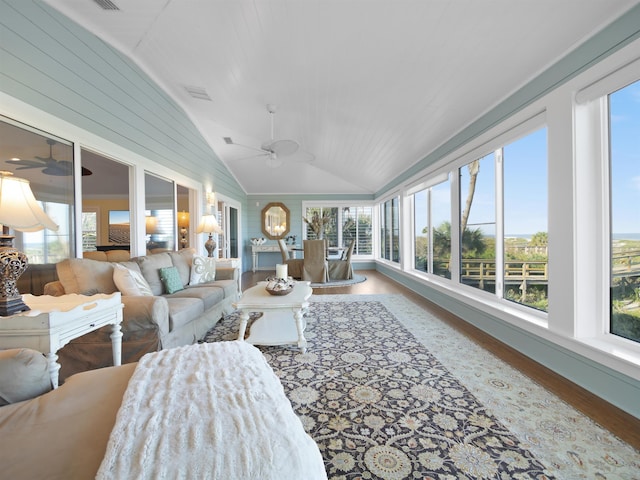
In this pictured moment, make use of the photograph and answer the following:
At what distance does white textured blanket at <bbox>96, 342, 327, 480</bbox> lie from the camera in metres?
0.67

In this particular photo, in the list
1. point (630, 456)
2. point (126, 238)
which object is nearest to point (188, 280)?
point (126, 238)

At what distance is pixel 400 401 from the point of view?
193 cm

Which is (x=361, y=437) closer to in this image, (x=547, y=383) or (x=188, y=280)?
(x=547, y=383)

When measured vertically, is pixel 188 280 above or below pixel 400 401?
above

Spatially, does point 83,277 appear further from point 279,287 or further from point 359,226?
point 359,226

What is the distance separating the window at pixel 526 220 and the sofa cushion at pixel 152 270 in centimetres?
378

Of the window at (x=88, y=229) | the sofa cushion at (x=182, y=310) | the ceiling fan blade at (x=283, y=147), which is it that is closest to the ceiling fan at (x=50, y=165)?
the window at (x=88, y=229)

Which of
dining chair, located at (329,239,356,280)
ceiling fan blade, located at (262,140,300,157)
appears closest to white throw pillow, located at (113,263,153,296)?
ceiling fan blade, located at (262,140,300,157)

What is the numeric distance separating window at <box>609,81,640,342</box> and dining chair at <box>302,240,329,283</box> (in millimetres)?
4937

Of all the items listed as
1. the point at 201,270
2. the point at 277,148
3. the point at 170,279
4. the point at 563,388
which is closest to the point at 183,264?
the point at 201,270

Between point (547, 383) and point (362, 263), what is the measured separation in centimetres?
691

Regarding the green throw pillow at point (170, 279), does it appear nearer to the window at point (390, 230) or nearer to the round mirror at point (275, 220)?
the window at point (390, 230)

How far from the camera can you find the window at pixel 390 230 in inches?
280

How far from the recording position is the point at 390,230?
7754 mm
